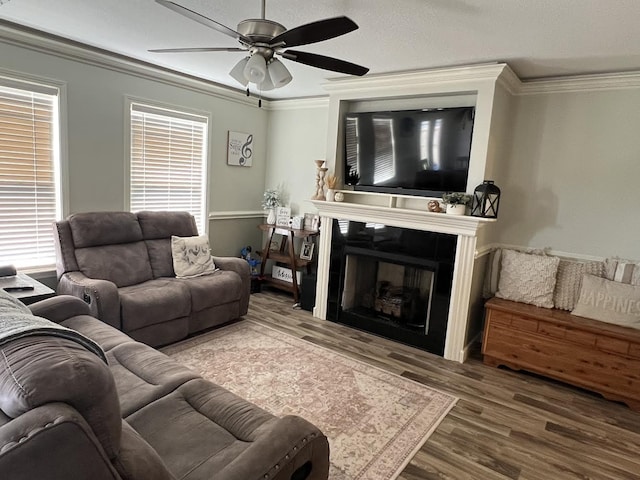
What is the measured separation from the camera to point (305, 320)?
4262 mm

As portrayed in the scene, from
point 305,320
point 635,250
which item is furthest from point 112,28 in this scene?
point 635,250

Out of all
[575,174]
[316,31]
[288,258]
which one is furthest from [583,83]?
[288,258]

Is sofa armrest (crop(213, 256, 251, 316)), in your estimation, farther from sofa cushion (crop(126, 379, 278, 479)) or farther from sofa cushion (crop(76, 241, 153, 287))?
sofa cushion (crop(126, 379, 278, 479))

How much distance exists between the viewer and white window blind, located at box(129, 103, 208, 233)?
4113 millimetres

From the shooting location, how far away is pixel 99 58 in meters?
3.58

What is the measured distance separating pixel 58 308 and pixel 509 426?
300 cm

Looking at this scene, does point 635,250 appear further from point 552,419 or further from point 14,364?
point 14,364

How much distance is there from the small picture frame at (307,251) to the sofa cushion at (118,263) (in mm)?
1842

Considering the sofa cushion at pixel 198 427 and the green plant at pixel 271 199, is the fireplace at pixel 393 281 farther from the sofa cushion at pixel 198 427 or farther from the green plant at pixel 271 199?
the sofa cushion at pixel 198 427

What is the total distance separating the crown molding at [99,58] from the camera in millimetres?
3092

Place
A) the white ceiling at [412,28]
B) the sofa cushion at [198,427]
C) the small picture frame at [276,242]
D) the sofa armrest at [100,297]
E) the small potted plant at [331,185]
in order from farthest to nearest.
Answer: the small picture frame at [276,242] → the small potted plant at [331,185] → the sofa armrest at [100,297] → the white ceiling at [412,28] → the sofa cushion at [198,427]

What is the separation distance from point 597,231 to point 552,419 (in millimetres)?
1697

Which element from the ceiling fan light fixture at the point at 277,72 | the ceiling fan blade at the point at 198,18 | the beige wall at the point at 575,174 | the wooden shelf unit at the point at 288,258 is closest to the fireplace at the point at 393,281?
the wooden shelf unit at the point at 288,258

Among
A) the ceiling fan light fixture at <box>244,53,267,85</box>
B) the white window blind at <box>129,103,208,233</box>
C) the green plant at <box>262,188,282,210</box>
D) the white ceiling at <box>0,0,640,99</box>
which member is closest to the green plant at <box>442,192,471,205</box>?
the white ceiling at <box>0,0,640,99</box>
